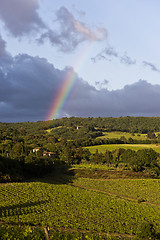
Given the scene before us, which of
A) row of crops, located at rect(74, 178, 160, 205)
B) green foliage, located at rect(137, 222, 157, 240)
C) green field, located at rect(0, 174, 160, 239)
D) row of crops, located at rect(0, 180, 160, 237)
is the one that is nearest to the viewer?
green foliage, located at rect(137, 222, 157, 240)

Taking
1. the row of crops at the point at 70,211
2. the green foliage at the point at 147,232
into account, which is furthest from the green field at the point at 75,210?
the green foliage at the point at 147,232

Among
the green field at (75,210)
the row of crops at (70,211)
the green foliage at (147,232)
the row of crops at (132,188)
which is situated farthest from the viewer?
the row of crops at (132,188)

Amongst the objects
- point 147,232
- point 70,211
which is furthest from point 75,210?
point 147,232

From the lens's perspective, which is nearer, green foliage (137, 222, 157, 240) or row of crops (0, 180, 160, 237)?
green foliage (137, 222, 157, 240)

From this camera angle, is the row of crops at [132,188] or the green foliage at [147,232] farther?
the row of crops at [132,188]

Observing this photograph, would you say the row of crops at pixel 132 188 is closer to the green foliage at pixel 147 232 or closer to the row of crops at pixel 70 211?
the row of crops at pixel 70 211

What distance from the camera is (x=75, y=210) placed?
1569 inches

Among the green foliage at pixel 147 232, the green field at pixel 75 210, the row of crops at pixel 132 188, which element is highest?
the green foliage at pixel 147 232

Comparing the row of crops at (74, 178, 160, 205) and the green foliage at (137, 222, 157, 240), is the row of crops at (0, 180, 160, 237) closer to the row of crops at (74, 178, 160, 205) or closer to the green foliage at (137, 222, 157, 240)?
the green foliage at (137, 222, 157, 240)

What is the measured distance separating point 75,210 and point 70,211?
1.47 metres

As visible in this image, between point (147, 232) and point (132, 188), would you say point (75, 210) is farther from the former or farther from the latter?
point (132, 188)

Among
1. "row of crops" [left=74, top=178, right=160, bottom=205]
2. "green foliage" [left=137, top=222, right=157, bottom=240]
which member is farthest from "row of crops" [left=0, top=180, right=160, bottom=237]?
"row of crops" [left=74, top=178, right=160, bottom=205]

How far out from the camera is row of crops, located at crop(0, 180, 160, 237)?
31844mm

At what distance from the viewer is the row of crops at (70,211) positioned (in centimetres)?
3184
